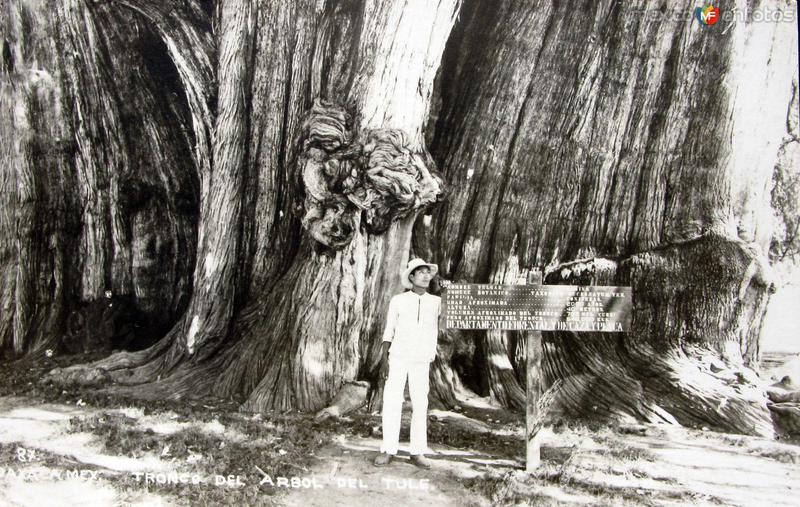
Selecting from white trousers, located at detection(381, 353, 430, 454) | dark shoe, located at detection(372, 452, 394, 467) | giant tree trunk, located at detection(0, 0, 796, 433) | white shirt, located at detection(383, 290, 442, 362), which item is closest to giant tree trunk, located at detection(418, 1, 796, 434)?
giant tree trunk, located at detection(0, 0, 796, 433)

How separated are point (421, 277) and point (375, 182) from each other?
2.24 ft

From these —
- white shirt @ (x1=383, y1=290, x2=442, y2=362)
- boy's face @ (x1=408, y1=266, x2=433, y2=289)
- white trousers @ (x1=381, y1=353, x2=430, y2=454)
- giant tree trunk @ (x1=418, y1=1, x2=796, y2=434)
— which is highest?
giant tree trunk @ (x1=418, y1=1, x2=796, y2=434)

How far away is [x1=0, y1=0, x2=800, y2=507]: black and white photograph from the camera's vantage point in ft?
13.3

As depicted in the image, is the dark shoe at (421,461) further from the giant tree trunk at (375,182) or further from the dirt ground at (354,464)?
the giant tree trunk at (375,182)

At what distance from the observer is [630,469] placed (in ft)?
13.0

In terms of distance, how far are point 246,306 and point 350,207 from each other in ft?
3.63

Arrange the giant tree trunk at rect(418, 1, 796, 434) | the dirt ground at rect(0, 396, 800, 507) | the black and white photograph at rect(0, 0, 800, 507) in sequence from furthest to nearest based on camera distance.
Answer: the giant tree trunk at rect(418, 1, 796, 434), the black and white photograph at rect(0, 0, 800, 507), the dirt ground at rect(0, 396, 800, 507)

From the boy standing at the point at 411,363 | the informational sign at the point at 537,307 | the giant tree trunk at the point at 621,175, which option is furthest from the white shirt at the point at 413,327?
the giant tree trunk at the point at 621,175

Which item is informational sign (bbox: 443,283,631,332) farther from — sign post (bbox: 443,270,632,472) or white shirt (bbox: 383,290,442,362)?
white shirt (bbox: 383,290,442,362)

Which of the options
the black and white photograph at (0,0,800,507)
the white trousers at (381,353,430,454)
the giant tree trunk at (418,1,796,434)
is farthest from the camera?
the giant tree trunk at (418,1,796,434)

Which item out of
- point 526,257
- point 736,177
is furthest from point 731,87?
point 526,257

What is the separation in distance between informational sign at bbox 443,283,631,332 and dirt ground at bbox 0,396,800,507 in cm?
74

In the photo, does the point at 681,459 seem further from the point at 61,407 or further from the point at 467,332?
the point at 61,407

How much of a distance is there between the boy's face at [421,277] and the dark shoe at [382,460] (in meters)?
1.04
